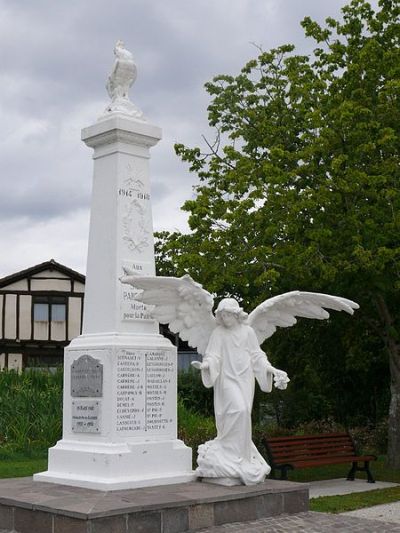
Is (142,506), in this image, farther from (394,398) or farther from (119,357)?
(394,398)

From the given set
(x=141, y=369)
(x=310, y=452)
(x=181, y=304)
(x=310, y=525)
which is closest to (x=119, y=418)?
(x=141, y=369)

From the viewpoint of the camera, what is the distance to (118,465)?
29.2 feet

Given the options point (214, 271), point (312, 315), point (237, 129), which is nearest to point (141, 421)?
point (312, 315)

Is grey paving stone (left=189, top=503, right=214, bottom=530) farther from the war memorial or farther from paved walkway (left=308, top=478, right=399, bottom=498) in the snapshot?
paved walkway (left=308, top=478, right=399, bottom=498)

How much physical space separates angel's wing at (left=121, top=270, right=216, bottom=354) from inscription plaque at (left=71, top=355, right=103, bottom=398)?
2.90 ft

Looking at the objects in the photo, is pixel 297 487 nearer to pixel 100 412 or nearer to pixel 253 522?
pixel 253 522

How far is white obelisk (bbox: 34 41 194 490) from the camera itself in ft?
29.9

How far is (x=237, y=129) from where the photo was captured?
17.5 meters

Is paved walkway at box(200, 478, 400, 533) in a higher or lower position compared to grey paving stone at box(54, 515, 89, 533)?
lower

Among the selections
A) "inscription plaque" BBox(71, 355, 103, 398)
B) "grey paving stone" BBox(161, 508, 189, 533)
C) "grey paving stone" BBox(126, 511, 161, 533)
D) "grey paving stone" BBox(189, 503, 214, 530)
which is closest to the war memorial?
"inscription plaque" BBox(71, 355, 103, 398)

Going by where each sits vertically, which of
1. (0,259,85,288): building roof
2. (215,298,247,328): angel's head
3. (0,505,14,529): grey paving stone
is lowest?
(0,505,14,529): grey paving stone

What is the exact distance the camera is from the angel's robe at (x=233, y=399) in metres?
9.27

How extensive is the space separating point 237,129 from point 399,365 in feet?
19.1

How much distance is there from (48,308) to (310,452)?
1714 centimetres
